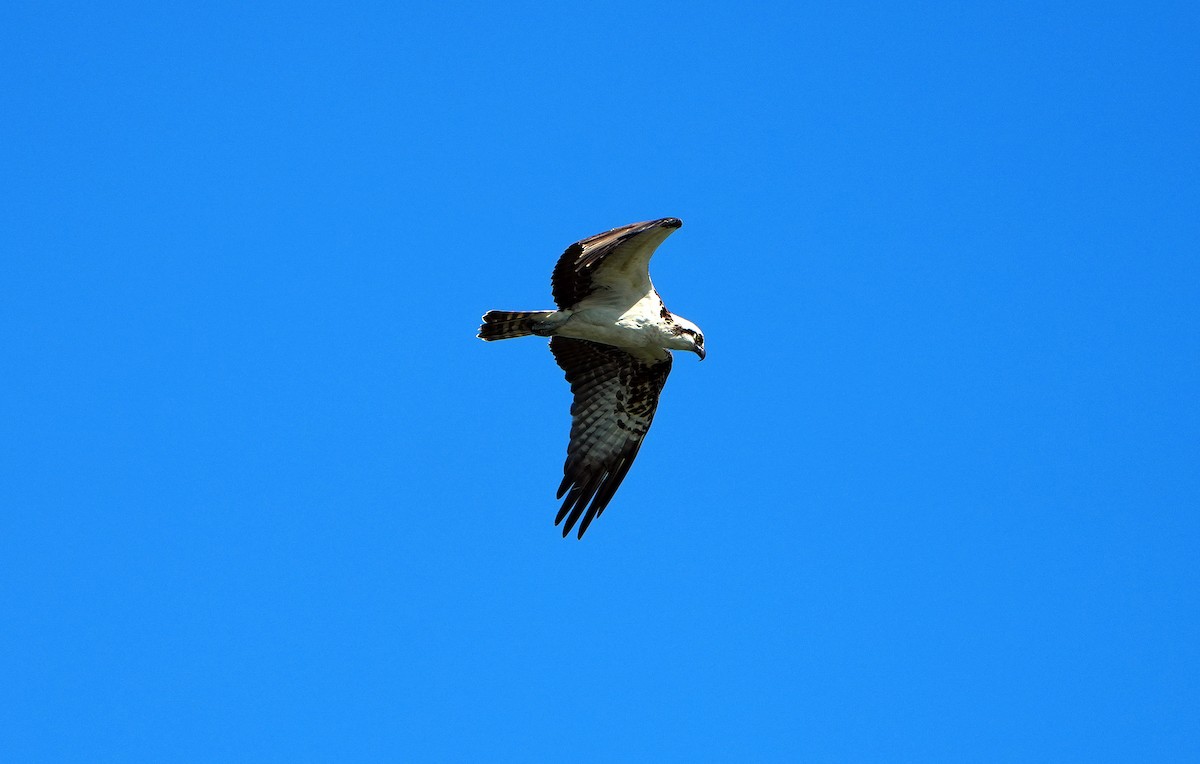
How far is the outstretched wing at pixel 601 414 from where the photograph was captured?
1346cm

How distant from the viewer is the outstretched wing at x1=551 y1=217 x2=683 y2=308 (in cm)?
1145

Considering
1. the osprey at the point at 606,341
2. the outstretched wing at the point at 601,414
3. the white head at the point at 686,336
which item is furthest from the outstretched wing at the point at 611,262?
the outstretched wing at the point at 601,414

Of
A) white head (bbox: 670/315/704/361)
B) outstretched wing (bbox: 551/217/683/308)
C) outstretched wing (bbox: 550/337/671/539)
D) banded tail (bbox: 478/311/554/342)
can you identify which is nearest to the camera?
outstretched wing (bbox: 551/217/683/308)

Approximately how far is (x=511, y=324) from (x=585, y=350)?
49.6 inches

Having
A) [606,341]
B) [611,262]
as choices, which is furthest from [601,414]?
[611,262]

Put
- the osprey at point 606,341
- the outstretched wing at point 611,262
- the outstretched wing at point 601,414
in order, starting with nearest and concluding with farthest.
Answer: the outstretched wing at point 611,262
the osprey at point 606,341
the outstretched wing at point 601,414

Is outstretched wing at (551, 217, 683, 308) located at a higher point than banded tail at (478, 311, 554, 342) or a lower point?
higher

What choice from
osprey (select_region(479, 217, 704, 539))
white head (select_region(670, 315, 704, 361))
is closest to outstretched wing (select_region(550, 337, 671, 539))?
osprey (select_region(479, 217, 704, 539))

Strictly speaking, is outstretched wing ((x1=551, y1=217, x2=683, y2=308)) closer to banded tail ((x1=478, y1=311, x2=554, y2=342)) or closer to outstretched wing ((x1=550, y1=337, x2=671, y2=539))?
banded tail ((x1=478, y1=311, x2=554, y2=342))

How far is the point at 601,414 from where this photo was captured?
13758mm

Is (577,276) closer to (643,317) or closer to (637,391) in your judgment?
(643,317)

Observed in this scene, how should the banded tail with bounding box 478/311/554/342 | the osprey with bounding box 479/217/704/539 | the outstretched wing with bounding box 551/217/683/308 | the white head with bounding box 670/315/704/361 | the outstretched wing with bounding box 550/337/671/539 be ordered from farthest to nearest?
the outstretched wing with bounding box 550/337/671/539, the white head with bounding box 670/315/704/361, the banded tail with bounding box 478/311/554/342, the osprey with bounding box 479/217/704/539, the outstretched wing with bounding box 551/217/683/308

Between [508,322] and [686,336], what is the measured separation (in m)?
1.66

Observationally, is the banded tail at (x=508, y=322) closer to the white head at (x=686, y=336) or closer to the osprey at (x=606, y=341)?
the osprey at (x=606, y=341)
